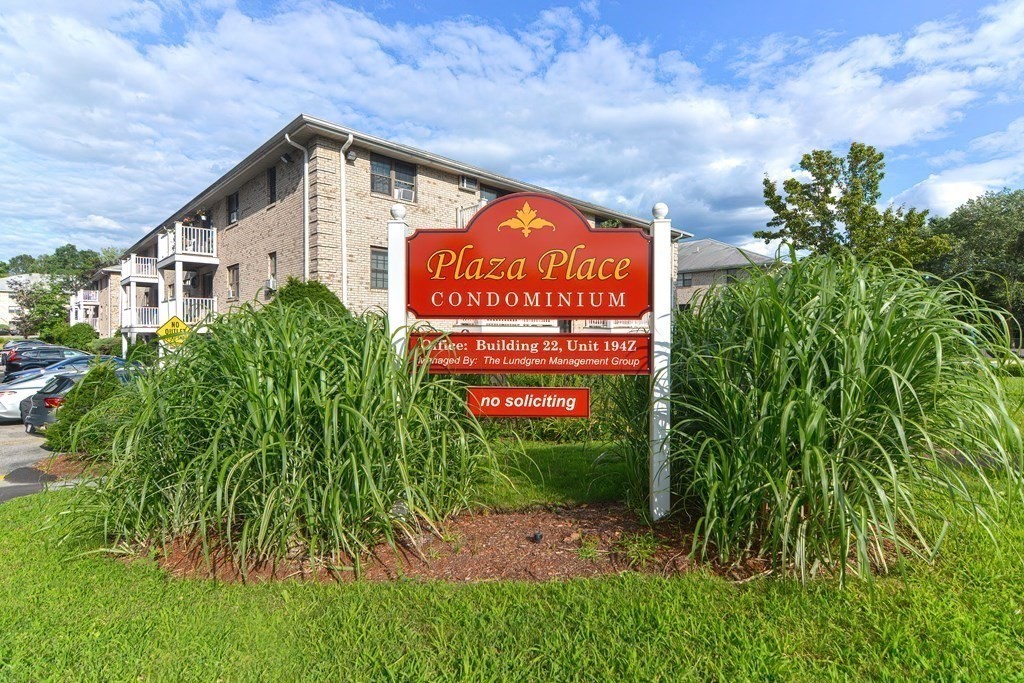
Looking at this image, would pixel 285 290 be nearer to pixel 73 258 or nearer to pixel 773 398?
pixel 773 398

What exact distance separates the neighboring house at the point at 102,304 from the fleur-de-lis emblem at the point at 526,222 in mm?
39816

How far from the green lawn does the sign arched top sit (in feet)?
7.04

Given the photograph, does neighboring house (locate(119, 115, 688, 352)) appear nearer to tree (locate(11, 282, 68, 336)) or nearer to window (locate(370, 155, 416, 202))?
window (locate(370, 155, 416, 202))

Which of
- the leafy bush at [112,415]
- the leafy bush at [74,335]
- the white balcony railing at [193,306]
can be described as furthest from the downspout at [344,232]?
the leafy bush at [74,335]

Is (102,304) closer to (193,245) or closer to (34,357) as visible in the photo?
(34,357)

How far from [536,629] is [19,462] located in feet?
32.4

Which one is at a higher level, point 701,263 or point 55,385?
point 701,263

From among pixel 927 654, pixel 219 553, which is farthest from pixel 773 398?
pixel 219 553

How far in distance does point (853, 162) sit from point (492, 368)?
22.7 m

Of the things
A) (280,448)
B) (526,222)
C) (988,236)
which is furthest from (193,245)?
(988,236)

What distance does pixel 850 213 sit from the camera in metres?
20.3

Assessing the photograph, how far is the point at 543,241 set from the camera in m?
4.41

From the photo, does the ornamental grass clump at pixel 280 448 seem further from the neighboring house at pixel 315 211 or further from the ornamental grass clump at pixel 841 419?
the neighboring house at pixel 315 211

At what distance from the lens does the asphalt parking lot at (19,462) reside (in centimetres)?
675
